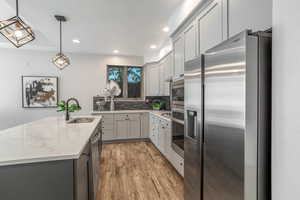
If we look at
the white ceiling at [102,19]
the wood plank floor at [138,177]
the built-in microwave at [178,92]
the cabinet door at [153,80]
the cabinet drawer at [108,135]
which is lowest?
the wood plank floor at [138,177]

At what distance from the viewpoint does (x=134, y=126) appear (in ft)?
14.8

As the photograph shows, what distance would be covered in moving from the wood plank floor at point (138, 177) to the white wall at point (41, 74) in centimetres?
225

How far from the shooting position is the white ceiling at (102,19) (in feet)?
7.44

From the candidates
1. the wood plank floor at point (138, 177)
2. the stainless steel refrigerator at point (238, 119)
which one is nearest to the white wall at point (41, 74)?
the wood plank floor at point (138, 177)

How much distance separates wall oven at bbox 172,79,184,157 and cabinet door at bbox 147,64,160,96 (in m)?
2.20

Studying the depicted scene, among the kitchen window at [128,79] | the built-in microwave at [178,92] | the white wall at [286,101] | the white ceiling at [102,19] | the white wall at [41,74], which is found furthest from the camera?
the kitchen window at [128,79]

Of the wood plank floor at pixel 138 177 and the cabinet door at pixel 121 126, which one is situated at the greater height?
the cabinet door at pixel 121 126

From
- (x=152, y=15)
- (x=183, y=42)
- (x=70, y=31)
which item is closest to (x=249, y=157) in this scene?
(x=183, y=42)

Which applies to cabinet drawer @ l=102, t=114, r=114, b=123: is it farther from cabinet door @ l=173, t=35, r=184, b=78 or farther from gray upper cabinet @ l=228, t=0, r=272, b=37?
gray upper cabinet @ l=228, t=0, r=272, b=37

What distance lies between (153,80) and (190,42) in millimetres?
2694

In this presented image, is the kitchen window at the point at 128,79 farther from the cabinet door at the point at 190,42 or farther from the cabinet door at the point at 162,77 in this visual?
the cabinet door at the point at 190,42

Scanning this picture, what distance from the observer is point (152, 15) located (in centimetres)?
256

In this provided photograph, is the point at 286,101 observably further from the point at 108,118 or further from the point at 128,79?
the point at 128,79

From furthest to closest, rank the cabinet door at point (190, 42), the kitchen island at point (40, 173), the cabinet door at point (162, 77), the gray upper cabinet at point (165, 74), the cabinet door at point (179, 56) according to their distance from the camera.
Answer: the cabinet door at point (162, 77) → the gray upper cabinet at point (165, 74) → the cabinet door at point (179, 56) → the cabinet door at point (190, 42) → the kitchen island at point (40, 173)
